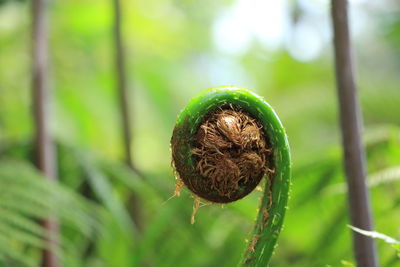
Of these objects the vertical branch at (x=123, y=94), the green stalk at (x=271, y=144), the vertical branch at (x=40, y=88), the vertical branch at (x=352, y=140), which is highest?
the vertical branch at (x=123, y=94)

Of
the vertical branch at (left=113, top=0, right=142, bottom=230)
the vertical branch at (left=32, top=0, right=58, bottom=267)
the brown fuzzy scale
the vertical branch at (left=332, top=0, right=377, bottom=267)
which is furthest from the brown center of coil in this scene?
the vertical branch at (left=113, top=0, right=142, bottom=230)

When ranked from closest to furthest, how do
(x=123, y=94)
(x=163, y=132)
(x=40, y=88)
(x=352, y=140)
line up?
1. (x=352, y=140)
2. (x=40, y=88)
3. (x=123, y=94)
4. (x=163, y=132)

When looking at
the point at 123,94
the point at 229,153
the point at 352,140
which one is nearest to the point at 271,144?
the point at 229,153

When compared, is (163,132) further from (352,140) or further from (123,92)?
(352,140)

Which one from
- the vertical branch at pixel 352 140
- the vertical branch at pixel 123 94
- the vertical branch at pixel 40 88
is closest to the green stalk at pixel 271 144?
the vertical branch at pixel 352 140

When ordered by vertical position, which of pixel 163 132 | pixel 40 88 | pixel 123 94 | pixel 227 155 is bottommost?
pixel 227 155

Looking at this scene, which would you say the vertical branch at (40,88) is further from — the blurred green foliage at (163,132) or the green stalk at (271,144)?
the green stalk at (271,144)

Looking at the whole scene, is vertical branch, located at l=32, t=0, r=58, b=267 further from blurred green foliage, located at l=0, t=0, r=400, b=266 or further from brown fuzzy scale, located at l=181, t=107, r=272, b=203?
brown fuzzy scale, located at l=181, t=107, r=272, b=203

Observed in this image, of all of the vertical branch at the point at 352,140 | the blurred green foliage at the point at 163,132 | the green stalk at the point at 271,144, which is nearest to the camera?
the green stalk at the point at 271,144
